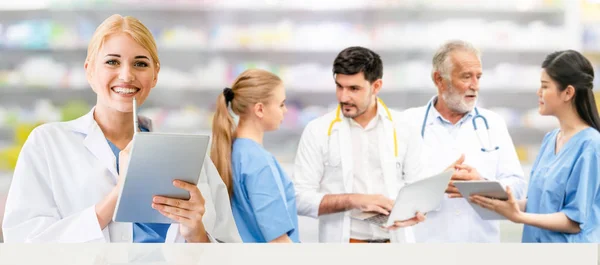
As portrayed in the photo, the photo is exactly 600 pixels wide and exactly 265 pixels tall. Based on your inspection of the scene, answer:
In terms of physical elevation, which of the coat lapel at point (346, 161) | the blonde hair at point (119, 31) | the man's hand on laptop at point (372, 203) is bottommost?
the man's hand on laptop at point (372, 203)

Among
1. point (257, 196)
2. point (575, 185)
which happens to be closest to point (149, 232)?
point (257, 196)

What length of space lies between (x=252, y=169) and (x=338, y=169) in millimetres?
517

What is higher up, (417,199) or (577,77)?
(577,77)

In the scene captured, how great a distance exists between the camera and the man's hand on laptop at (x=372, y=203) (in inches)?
111

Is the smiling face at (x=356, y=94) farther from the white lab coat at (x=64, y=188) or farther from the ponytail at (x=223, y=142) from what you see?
the white lab coat at (x=64, y=188)

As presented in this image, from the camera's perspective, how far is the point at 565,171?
2707 mm

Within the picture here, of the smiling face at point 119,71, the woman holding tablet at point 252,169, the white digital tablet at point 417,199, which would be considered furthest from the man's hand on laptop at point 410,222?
the smiling face at point 119,71

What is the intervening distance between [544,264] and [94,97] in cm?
254

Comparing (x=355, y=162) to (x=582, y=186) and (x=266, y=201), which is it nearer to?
(x=266, y=201)

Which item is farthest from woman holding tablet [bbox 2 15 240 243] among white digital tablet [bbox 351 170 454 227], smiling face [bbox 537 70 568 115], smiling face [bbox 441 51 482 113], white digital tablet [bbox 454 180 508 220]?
smiling face [bbox 537 70 568 115]

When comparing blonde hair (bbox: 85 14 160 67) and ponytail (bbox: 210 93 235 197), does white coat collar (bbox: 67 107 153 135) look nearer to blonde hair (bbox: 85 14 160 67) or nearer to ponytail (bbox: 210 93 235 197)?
blonde hair (bbox: 85 14 160 67)


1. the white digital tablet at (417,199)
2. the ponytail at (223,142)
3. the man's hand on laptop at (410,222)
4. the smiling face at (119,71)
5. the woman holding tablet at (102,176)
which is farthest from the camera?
the man's hand on laptop at (410,222)

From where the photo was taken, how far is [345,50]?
3.07 m

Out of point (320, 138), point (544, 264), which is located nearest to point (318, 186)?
→ point (320, 138)
